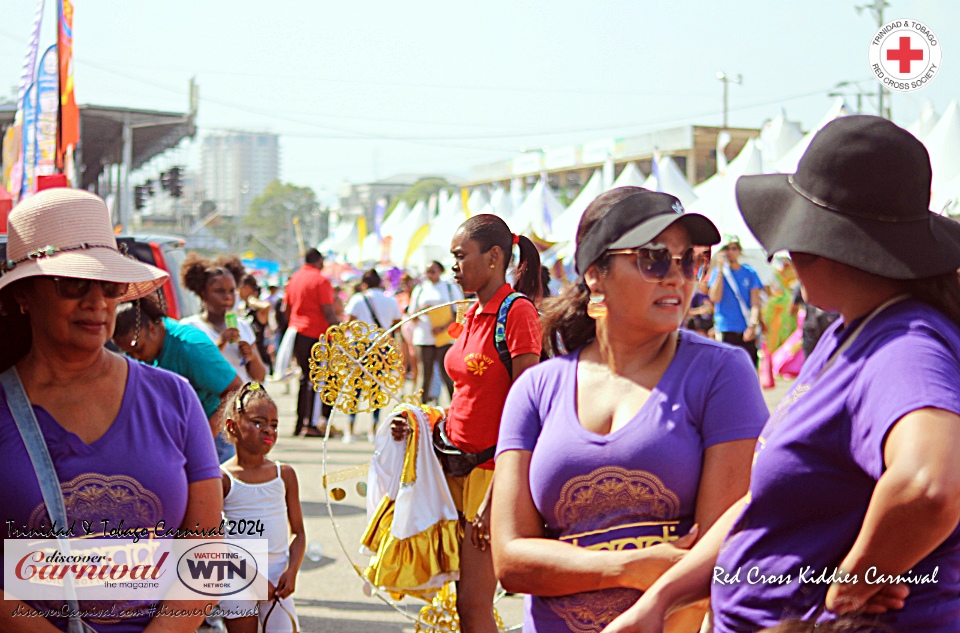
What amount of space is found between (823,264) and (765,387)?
14.7 meters

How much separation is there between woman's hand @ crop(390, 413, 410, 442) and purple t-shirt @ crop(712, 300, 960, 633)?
2805 mm

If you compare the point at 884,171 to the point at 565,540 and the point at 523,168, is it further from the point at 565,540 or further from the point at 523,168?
the point at 523,168

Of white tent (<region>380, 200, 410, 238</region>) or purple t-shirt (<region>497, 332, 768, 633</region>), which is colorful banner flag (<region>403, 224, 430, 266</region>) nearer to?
white tent (<region>380, 200, 410, 238</region>)

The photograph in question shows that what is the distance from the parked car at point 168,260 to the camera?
25.2 ft

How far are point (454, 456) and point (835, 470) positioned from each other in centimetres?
289

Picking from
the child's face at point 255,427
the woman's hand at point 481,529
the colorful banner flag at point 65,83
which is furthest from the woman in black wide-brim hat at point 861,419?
the colorful banner flag at point 65,83

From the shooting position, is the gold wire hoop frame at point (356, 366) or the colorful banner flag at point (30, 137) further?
the colorful banner flag at point (30, 137)

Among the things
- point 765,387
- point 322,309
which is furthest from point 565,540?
point 765,387

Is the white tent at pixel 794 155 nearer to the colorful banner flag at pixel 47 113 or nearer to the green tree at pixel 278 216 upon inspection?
the colorful banner flag at pixel 47 113

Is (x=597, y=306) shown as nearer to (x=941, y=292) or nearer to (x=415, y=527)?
→ (x=941, y=292)

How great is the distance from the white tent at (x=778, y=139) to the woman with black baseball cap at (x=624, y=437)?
23464mm

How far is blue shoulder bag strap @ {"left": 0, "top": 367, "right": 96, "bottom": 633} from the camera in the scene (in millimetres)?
2387

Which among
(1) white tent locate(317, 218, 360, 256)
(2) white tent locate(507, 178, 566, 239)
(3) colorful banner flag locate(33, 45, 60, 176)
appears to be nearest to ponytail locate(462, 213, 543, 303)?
(3) colorful banner flag locate(33, 45, 60, 176)

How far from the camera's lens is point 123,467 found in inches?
97.0
